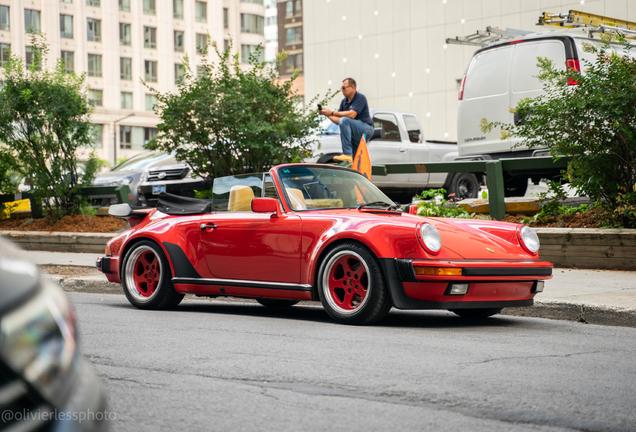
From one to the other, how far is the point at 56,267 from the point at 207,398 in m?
7.79

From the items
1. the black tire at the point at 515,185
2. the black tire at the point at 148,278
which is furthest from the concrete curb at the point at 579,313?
the black tire at the point at 515,185

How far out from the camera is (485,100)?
1174 centimetres

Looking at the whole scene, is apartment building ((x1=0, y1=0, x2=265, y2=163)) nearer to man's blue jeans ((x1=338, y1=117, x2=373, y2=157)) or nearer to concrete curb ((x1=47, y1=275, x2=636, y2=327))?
man's blue jeans ((x1=338, y1=117, x2=373, y2=157))

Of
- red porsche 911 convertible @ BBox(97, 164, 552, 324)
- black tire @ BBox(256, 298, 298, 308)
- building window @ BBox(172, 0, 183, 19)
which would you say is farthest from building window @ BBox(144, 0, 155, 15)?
black tire @ BBox(256, 298, 298, 308)

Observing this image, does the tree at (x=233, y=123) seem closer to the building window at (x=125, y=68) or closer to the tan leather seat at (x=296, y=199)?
the tan leather seat at (x=296, y=199)

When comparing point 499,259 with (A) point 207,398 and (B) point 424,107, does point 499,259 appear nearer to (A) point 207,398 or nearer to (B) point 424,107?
(A) point 207,398

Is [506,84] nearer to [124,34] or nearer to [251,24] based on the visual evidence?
[124,34]

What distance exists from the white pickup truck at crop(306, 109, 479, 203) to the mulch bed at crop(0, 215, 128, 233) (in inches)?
161

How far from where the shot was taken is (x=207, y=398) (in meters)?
3.49

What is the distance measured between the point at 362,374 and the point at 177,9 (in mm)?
72507

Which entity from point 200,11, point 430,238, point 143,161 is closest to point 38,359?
point 430,238

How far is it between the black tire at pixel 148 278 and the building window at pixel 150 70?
6489 cm

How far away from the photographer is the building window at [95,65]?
66.6 m

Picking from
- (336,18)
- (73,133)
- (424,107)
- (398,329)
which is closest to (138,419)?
(398,329)
